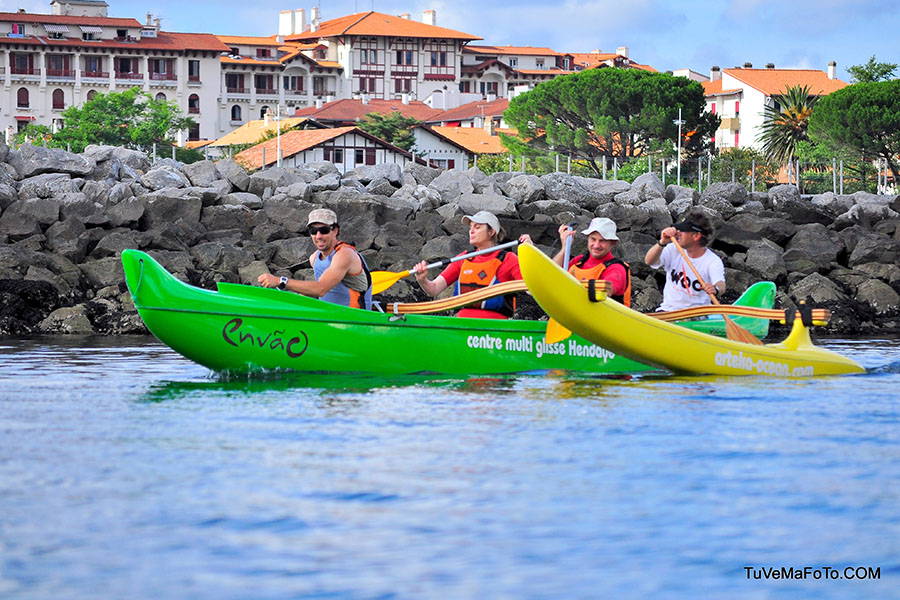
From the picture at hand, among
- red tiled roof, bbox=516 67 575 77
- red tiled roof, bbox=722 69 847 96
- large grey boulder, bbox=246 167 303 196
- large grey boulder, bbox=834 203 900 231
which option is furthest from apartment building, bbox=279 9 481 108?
large grey boulder, bbox=246 167 303 196

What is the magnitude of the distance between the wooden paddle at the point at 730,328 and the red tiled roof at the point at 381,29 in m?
92.6

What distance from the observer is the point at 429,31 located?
104 meters

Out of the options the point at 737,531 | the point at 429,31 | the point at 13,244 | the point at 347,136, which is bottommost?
the point at 737,531

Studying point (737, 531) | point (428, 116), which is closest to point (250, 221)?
point (737, 531)

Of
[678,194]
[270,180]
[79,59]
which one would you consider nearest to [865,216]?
[678,194]

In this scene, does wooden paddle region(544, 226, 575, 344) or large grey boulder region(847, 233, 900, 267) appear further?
large grey boulder region(847, 233, 900, 267)

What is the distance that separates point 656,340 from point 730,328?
3.60 ft

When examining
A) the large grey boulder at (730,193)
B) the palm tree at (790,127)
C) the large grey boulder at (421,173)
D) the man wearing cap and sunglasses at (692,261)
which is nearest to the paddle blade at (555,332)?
the man wearing cap and sunglasses at (692,261)

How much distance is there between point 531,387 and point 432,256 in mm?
12712

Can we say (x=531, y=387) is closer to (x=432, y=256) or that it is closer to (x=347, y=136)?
(x=432, y=256)

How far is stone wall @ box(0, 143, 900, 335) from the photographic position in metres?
20.4

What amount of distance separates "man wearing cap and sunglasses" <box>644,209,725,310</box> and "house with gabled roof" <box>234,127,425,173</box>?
52.2 metres

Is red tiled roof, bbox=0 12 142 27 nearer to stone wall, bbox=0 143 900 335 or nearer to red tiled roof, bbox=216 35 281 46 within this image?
red tiled roof, bbox=216 35 281 46

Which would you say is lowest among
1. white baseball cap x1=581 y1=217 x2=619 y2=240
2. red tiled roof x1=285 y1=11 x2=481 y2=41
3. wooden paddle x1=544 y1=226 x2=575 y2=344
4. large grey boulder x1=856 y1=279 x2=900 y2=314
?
large grey boulder x1=856 y1=279 x2=900 y2=314
